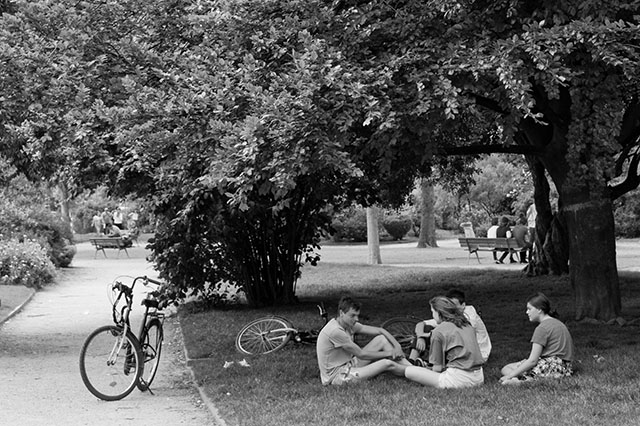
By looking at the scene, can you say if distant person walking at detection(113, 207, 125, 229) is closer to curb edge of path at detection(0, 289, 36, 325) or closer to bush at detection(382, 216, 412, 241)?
bush at detection(382, 216, 412, 241)

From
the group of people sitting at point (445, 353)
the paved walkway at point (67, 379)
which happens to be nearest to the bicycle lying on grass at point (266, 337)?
the paved walkway at point (67, 379)

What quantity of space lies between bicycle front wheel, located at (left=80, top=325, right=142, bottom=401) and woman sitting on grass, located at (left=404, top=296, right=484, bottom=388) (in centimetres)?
269

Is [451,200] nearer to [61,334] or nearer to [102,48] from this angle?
[61,334]

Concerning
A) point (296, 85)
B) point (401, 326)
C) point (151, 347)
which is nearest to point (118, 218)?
point (401, 326)

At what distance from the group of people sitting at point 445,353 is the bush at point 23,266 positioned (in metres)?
14.5

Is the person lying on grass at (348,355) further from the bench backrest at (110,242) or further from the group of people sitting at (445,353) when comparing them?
the bench backrest at (110,242)

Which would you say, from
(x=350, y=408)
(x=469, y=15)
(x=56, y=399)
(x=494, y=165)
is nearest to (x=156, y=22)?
(x=469, y=15)

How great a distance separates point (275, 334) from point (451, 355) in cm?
335

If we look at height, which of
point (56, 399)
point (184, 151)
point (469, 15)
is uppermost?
point (469, 15)

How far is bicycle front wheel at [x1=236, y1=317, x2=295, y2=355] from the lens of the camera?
11.4 m

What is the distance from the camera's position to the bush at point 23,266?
72.3ft

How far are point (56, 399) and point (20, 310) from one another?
29.8 feet

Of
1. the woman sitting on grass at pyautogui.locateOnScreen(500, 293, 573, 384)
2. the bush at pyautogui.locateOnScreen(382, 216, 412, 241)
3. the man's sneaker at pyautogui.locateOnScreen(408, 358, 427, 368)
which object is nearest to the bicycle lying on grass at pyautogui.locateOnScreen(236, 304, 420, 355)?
the man's sneaker at pyautogui.locateOnScreen(408, 358, 427, 368)

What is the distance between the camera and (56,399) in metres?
9.44
